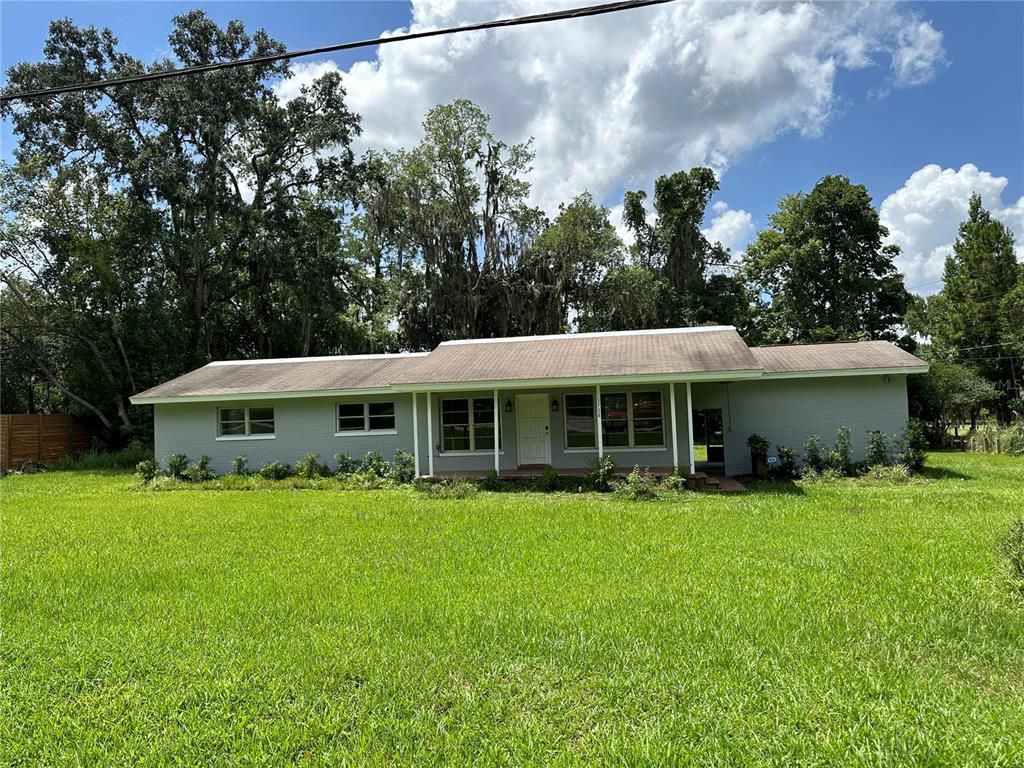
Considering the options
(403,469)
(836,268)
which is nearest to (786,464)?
(403,469)

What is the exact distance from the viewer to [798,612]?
4895 mm

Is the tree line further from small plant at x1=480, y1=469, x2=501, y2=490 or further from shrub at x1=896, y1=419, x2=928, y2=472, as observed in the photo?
small plant at x1=480, y1=469, x2=501, y2=490

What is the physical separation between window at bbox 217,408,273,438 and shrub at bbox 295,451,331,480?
158cm

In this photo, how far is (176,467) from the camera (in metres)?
16.3

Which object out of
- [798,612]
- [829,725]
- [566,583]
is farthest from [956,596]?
[566,583]

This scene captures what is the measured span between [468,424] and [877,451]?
10158mm

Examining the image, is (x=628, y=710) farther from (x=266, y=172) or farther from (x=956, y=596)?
(x=266, y=172)

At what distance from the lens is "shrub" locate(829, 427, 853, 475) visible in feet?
47.6

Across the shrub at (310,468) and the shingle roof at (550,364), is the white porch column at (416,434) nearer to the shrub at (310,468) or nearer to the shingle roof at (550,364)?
the shingle roof at (550,364)

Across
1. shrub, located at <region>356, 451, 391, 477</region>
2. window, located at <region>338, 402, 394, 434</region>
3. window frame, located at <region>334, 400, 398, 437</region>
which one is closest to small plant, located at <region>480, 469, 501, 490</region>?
shrub, located at <region>356, 451, 391, 477</region>

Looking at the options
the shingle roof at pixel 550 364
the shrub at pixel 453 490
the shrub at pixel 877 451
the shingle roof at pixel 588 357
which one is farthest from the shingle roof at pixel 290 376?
the shrub at pixel 877 451

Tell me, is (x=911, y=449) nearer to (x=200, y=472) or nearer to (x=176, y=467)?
(x=200, y=472)

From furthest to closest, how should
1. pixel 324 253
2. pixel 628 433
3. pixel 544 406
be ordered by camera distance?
pixel 324 253 → pixel 544 406 → pixel 628 433

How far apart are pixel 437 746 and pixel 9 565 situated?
6.65 m
